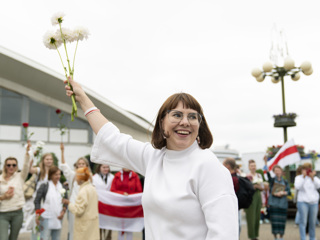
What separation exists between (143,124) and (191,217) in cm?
2854

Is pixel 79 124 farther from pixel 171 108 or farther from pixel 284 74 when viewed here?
pixel 171 108

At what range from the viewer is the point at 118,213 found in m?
8.82

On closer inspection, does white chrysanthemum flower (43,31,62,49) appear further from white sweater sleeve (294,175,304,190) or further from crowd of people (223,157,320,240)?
white sweater sleeve (294,175,304,190)

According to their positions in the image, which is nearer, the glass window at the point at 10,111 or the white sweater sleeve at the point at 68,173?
the white sweater sleeve at the point at 68,173

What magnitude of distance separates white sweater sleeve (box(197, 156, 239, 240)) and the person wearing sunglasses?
6.29m

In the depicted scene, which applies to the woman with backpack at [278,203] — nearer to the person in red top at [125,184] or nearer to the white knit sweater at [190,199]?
the person in red top at [125,184]

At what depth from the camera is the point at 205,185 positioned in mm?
1893

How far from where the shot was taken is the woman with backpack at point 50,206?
7605 mm

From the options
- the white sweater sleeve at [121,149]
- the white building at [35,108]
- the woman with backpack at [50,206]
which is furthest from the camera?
the white building at [35,108]

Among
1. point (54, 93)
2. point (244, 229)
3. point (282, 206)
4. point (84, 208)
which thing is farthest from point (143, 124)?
point (84, 208)

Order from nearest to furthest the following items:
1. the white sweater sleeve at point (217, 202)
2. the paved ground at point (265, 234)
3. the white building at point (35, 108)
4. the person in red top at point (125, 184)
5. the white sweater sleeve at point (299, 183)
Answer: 1. the white sweater sleeve at point (217, 202)
2. the person in red top at point (125, 184)
3. the white sweater sleeve at point (299, 183)
4. the paved ground at point (265, 234)
5. the white building at point (35, 108)

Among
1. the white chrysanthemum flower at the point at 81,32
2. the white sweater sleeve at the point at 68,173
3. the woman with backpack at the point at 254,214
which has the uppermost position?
the white chrysanthemum flower at the point at 81,32

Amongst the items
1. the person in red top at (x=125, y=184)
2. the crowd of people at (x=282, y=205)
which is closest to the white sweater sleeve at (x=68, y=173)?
the person in red top at (x=125, y=184)

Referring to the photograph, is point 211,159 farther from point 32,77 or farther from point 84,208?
point 32,77
